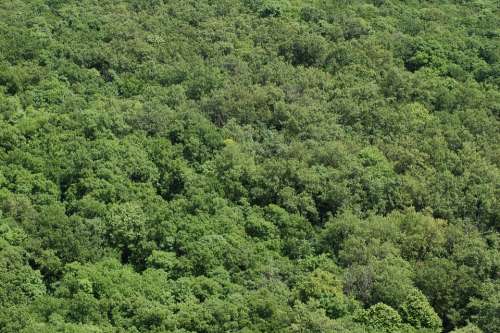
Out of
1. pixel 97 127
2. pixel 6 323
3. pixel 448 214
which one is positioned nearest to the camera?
pixel 6 323

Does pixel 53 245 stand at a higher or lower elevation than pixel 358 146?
lower

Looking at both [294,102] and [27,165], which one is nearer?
[27,165]

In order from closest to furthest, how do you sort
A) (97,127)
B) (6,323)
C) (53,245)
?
(6,323) < (53,245) < (97,127)

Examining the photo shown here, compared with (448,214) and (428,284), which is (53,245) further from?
(448,214)

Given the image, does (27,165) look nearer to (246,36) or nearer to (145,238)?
(145,238)

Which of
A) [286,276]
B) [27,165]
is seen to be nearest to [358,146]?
[286,276]

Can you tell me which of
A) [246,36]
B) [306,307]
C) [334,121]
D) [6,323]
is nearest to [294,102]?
[334,121]
